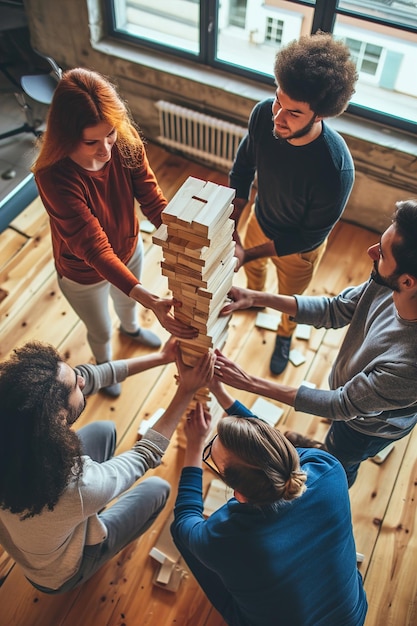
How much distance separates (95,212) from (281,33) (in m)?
1.97

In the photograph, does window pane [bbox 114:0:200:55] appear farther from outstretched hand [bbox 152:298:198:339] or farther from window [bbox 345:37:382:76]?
outstretched hand [bbox 152:298:198:339]

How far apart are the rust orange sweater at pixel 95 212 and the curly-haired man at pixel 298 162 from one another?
0.43 m

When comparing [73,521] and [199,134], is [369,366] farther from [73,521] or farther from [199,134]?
[199,134]

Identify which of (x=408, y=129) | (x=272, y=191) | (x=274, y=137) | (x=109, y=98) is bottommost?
(x=408, y=129)

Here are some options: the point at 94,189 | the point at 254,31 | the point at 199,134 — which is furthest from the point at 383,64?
the point at 94,189

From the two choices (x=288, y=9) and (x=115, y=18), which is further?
(x=115, y=18)

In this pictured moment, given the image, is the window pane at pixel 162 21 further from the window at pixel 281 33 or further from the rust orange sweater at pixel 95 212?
the rust orange sweater at pixel 95 212

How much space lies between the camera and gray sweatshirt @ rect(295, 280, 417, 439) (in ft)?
4.97

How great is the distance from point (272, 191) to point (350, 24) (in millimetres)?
1385

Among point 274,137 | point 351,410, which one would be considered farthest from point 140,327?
point 351,410

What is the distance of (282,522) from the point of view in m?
1.38

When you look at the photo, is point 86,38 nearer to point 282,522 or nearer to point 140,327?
point 140,327

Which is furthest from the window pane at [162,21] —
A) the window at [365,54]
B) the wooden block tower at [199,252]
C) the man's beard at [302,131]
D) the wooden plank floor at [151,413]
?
the wooden block tower at [199,252]

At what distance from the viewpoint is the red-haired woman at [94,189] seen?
160cm
